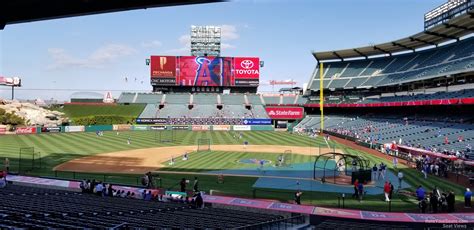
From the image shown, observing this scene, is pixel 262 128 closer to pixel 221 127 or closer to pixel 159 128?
pixel 221 127

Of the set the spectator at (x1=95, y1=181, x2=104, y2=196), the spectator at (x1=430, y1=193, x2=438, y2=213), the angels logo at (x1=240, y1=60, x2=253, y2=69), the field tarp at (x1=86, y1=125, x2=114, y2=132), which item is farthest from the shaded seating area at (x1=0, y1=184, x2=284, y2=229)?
the angels logo at (x1=240, y1=60, x2=253, y2=69)

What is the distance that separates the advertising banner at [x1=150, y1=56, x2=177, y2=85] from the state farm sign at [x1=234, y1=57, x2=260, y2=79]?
17.9m

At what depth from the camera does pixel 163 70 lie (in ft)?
353

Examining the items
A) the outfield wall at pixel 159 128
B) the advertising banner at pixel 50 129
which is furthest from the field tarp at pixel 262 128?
the advertising banner at pixel 50 129

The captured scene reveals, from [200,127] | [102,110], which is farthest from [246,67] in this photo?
[102,110]

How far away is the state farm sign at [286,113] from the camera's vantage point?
103306 mm

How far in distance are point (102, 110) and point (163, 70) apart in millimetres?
20051

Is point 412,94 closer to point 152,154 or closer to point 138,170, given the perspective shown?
point 152,154

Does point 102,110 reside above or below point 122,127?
above

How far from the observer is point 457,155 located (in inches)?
1537

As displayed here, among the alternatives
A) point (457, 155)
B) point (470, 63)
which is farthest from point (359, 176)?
point (470, 63)

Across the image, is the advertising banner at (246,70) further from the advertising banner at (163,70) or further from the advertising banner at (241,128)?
the advertising banner at (241,128)

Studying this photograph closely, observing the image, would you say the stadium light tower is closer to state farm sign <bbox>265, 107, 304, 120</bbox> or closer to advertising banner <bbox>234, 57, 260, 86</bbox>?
advertising banner <bbox>234, 57, 260, 86</bbox>

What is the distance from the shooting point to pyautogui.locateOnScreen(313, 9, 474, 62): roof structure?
65.4m
